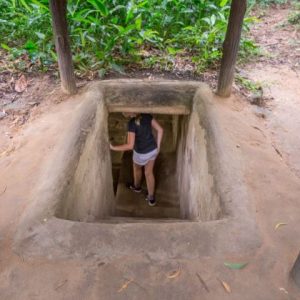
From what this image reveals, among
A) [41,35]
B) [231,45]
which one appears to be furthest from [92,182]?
[41,35]

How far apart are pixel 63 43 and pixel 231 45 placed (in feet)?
5.91

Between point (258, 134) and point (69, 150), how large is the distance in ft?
6.05

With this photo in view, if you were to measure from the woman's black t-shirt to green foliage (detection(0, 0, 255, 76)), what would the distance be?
0.82m

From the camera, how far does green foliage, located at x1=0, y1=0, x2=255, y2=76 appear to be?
439cm

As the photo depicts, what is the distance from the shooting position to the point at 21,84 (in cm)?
422

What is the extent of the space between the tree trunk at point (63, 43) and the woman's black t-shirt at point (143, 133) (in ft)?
2.68

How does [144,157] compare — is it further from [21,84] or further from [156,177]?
[21,84]

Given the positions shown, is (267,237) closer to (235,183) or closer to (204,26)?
(235,183)

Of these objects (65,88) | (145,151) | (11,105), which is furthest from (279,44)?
(11,105)

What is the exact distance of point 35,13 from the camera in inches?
188

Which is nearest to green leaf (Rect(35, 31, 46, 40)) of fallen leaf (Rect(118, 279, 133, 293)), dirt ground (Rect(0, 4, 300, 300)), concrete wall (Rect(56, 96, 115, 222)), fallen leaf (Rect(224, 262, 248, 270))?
dirt ground (Rect(0, 4, 300, 300))

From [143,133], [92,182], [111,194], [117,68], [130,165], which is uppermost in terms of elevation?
[117,68]

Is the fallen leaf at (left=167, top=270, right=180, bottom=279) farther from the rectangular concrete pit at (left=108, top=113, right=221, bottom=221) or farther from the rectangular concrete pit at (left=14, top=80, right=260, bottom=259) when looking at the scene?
the rectangular concrete pit at (left=108, top=113, right=221, bottom=221)

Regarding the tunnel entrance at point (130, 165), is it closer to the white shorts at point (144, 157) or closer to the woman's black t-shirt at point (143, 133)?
the woman's black t-shirt at point (143, 133)
